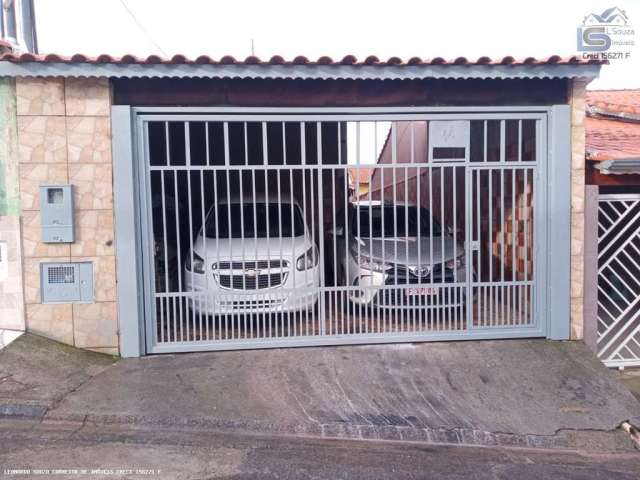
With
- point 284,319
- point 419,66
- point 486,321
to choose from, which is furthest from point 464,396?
point 419,66

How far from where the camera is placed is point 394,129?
595 cm

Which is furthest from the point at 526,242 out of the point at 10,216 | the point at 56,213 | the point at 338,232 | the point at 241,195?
the point at 10,216

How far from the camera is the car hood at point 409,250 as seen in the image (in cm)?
602

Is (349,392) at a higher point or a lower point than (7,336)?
lower

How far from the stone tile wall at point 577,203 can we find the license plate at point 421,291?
1.56 metres

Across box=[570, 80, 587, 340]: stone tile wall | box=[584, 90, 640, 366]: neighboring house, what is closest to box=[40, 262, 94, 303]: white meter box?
box=[570, 80, 587, 340]: stone tile wall

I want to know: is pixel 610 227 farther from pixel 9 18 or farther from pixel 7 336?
pixel 9 18

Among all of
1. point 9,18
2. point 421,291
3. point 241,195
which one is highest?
point 9,18

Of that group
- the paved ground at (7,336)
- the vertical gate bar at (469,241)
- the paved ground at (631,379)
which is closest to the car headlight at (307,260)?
the vertical gate bar at (469,241)

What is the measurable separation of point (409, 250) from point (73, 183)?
3791mm

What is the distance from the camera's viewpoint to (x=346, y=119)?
5.72 metres

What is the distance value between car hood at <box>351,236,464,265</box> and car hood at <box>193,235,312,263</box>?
2.42 feet

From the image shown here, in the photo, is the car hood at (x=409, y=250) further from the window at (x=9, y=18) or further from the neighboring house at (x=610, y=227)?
the window at (x=9, y=18)

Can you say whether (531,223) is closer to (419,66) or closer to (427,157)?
(427,157)
